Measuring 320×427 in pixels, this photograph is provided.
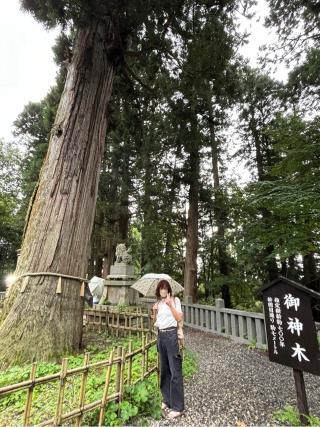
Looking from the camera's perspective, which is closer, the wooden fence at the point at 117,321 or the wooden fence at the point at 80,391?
the wooden fence at the point at 80,391

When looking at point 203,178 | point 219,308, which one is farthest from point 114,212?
point 219,308

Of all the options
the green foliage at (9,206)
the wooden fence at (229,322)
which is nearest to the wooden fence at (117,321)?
the wooden fence at (229,322)

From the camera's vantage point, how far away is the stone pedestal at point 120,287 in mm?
8723

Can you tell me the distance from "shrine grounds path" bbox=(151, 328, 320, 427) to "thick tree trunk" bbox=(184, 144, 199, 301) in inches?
179

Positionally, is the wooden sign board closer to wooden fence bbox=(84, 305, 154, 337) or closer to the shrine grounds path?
the shrine grounds path

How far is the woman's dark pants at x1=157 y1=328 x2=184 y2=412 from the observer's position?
8.50 feet

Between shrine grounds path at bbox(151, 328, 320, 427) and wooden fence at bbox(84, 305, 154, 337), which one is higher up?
wooden fence at bbox(84, 305, 154, 337)

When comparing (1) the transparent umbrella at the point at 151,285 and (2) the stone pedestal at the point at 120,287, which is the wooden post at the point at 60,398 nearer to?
(1) the transparent umbrella at the point at 151,285

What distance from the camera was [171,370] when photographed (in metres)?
2.63

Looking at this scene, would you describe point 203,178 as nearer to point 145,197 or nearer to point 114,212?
point 145,197

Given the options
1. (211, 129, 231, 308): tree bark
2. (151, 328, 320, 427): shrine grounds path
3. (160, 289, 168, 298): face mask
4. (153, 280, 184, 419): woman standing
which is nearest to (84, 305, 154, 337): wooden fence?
(151, 328, 320, 427): shrine grounds path

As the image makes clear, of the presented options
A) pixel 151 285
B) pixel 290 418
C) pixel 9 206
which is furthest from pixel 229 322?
pixel 9 206

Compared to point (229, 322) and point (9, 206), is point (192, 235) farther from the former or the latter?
point (9, 206)

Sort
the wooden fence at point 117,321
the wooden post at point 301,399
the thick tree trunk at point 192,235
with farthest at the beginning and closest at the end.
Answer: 1. the thick tree trunk at point 192,235
2. the wooden fence at point 117,321
3. the wooden post at point 301,399
